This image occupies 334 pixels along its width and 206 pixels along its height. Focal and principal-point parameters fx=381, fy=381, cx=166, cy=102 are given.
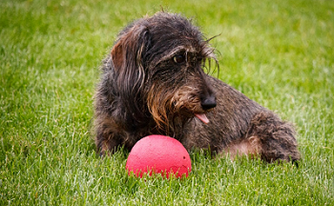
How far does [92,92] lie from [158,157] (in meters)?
2.55

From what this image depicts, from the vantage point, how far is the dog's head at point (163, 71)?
3346 mm

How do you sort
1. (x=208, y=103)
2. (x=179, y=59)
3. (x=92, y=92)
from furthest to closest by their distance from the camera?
(x=92, y=92), (x=179, y=59), (x=208, y=103)

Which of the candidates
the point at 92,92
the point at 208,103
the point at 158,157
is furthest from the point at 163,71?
the point at 92,92

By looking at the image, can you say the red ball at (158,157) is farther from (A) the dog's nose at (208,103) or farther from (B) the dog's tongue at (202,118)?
(A) the dog's nose at (208,103)

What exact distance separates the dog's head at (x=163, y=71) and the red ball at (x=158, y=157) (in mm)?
228

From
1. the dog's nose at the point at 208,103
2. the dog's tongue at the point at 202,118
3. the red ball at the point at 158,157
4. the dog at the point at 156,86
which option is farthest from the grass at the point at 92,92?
the dog's nose at the point at 208,103

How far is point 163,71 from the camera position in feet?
11.1

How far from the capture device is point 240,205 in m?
3.20

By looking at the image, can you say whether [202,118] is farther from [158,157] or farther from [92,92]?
[92,92]

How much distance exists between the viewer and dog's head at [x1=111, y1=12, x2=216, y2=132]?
11.0 feet

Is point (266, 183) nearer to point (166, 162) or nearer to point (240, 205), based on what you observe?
point (240, 205)

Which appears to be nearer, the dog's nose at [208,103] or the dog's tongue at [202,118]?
the dog's nose at [208,103]

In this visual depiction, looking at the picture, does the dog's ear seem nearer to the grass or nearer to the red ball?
the red ball

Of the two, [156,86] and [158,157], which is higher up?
[156,86]
